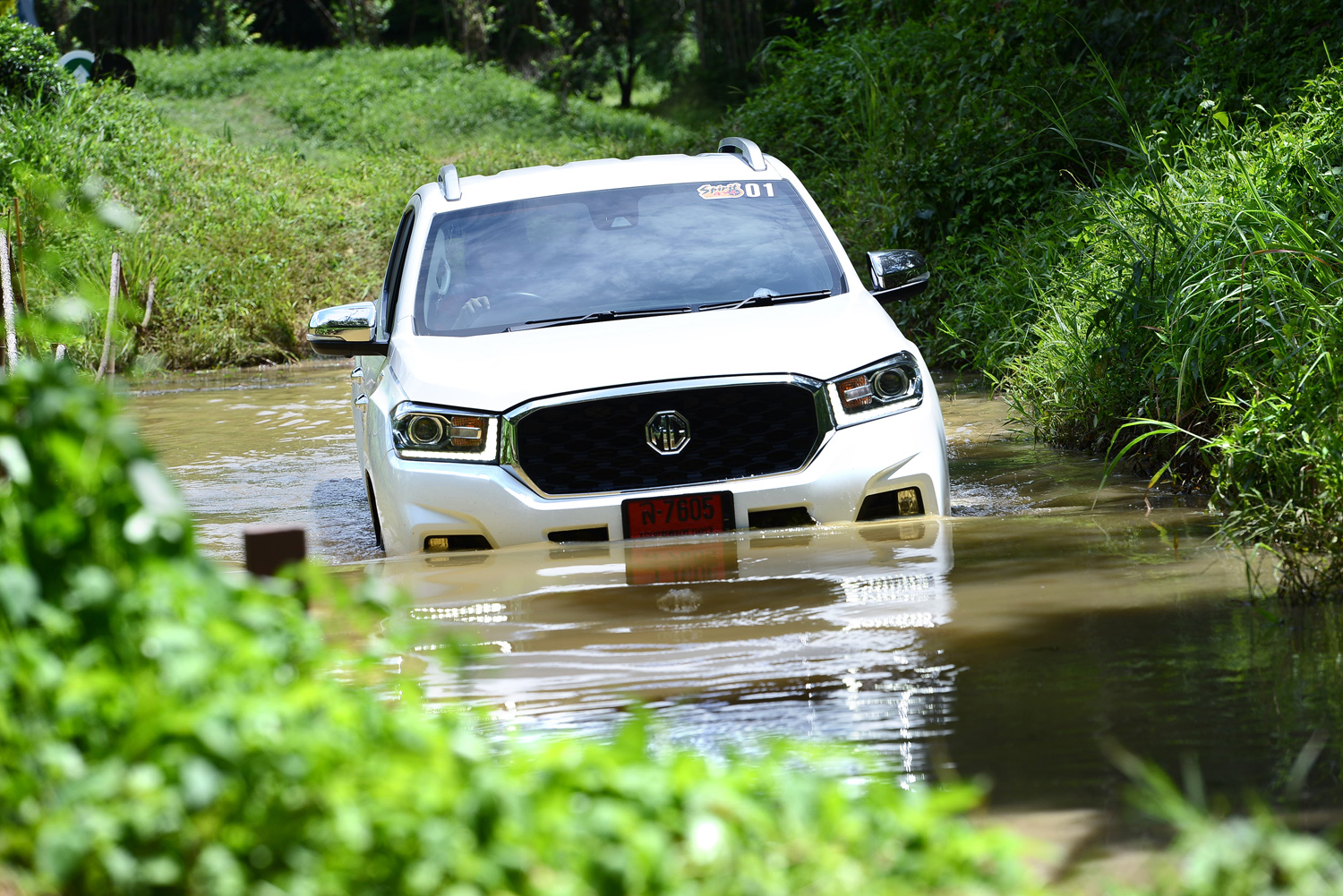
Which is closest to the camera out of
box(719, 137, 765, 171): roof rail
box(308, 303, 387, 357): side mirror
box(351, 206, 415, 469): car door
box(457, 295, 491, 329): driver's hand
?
box(457, 295, 491, 329): driver's hand

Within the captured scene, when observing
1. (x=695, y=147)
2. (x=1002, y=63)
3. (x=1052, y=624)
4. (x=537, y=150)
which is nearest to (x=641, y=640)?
(x=1052, y=624)

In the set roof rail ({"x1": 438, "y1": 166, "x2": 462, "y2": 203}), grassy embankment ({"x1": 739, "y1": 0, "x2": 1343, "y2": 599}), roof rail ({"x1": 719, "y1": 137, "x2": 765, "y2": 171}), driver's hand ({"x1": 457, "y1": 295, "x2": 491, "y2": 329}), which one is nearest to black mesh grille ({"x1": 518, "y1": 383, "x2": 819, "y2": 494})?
driver's hand ({"x1": 457, "y1": 295, "x2": 491, "y2": 329})

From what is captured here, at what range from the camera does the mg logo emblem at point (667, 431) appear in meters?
5.04

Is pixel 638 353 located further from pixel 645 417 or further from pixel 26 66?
pixel 26 66

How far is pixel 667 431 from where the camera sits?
5043mm

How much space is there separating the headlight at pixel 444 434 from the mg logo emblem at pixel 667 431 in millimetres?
512

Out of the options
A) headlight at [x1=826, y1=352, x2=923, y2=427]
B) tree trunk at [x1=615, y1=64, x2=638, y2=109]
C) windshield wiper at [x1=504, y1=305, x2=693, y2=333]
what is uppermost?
windshield wiper at [x1=504, y1=305, x2=693, y2=333]

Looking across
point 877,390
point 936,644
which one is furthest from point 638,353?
point 936,644

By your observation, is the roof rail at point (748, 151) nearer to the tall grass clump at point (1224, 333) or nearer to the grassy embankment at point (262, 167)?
the tall grass clump at point (1224, 333)

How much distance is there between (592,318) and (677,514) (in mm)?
1059

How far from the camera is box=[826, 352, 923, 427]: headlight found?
Answer: 16.8ft

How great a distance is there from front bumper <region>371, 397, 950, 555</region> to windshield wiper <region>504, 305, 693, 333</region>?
83cm

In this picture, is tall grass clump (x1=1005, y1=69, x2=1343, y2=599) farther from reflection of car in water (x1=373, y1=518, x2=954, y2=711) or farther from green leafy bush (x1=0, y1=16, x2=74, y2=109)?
green leafy bush (x1=0, y1=16, x2=74, y2=109)

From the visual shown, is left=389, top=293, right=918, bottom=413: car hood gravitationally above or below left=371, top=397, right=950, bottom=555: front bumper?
above
